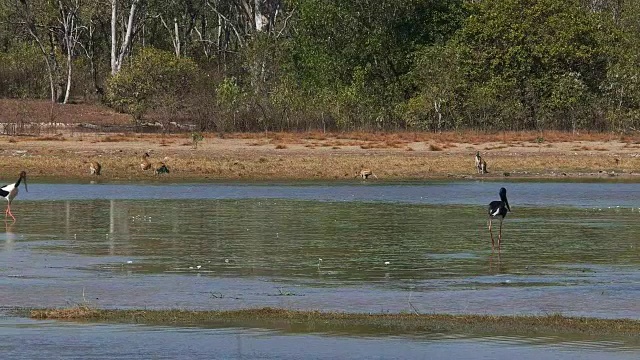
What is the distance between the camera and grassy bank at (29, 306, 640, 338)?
12531 millimetres

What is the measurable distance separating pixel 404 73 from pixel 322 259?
154ft

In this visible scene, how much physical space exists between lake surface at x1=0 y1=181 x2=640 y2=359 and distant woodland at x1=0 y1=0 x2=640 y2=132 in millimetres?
24772

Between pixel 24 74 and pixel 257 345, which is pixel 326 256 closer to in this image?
pixel 257 345

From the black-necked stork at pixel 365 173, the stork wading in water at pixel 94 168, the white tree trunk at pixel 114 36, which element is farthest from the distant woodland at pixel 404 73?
the black-necked stork at pixel 365 173

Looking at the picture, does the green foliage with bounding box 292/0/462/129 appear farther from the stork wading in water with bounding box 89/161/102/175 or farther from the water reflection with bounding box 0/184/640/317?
the water reflection with bounding box 0/184/640/317

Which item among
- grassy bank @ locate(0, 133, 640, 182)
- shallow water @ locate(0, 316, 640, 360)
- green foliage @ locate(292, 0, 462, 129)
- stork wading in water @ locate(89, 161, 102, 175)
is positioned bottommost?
shallow water @ locate(0, 316, 640, 360)

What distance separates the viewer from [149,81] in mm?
62312

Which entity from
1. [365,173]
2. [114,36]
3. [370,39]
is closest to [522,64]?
[370,39]

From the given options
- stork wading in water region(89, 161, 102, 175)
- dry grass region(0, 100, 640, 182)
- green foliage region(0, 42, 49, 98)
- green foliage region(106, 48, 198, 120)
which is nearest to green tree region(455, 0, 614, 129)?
dry grass region(0, 100, 640, 182)

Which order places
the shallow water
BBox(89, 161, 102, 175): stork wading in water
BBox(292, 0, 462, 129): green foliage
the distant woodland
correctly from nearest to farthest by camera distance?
the shallow water < BBox(89, 161, 102, 175): stork wading in water < the distant woodland < BBox(292, 0, 462, 129): green foliage

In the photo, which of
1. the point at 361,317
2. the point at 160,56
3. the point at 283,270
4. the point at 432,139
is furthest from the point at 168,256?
the point at 160,56

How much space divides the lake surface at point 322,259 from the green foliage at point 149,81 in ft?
99.1

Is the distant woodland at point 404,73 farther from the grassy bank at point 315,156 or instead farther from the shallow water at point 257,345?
the shallow water at point 257,345

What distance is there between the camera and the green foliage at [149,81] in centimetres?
6122
